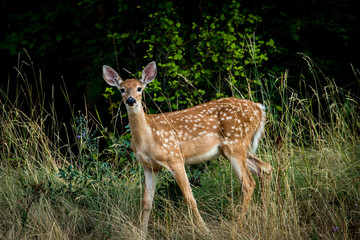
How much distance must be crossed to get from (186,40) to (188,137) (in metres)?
2.32

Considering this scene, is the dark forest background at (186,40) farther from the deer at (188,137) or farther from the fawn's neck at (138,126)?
the fawn's neck at (138,126)

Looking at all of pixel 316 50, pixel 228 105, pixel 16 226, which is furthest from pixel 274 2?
pixel 16 226

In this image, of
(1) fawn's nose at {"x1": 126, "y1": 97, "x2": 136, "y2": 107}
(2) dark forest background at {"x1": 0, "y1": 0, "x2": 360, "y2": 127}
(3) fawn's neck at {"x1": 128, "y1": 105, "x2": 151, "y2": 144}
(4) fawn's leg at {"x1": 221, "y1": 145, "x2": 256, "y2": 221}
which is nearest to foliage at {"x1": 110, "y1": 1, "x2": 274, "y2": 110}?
(2) dark forest background at {"x1": 0, "y1": 0, "x2": 360, "y2": 127}

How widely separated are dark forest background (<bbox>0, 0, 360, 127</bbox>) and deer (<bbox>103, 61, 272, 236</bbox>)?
2.70ft

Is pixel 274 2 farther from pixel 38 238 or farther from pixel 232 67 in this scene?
pixel 38 238

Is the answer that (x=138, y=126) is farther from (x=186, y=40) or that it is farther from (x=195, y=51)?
(x=186, y=40)

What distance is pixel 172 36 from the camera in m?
6.21

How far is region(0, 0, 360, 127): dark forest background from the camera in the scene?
20.4 ft

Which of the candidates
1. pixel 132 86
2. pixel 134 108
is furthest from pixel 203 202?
pixel 132 86

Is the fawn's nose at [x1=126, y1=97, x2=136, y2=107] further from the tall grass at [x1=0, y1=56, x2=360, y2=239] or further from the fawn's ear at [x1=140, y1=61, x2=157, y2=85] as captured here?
the tall grass at [x1=0, y1=56, x2=360, y2=239]

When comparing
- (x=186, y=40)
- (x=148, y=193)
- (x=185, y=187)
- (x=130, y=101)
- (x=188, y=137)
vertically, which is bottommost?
(x=148, y=193)

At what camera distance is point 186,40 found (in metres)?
6.73

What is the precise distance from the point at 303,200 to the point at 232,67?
254 cm

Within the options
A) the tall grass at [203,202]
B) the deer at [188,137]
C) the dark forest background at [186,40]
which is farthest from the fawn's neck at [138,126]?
the dark forest background at [186,40]
